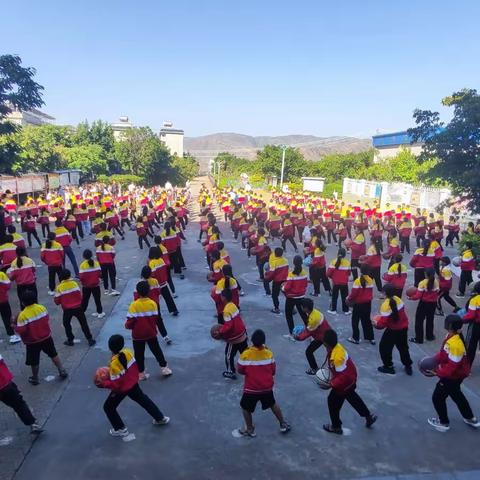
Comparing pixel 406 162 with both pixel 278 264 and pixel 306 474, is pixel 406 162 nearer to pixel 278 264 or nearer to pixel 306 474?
pixel 278 264

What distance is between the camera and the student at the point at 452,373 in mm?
5020

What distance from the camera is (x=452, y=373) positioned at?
503 centimetres

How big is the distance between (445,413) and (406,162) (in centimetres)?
3332

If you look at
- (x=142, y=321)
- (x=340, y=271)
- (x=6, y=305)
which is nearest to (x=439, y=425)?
(x=340, y=271)

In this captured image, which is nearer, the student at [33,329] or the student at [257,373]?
the student at [257,373]

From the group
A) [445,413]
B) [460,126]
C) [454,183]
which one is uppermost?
[460,126]

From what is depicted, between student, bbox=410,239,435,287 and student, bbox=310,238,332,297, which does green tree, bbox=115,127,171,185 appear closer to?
student, bbox=310,238,332,297

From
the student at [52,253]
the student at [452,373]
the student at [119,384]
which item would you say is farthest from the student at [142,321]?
the student at [52,253]

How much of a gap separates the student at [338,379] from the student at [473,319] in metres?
2.36

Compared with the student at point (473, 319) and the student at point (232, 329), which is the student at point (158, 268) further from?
the student at point (473, 319)

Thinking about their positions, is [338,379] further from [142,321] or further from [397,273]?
[397,273]

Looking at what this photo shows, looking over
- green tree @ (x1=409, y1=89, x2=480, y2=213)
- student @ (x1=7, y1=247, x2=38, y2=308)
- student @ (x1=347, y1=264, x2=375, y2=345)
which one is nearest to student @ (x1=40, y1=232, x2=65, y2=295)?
student @ (x1=7, y1=247, x2=38, y2=308)

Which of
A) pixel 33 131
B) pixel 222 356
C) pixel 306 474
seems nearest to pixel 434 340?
pixel 222 356

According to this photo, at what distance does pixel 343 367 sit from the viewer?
484 cm
